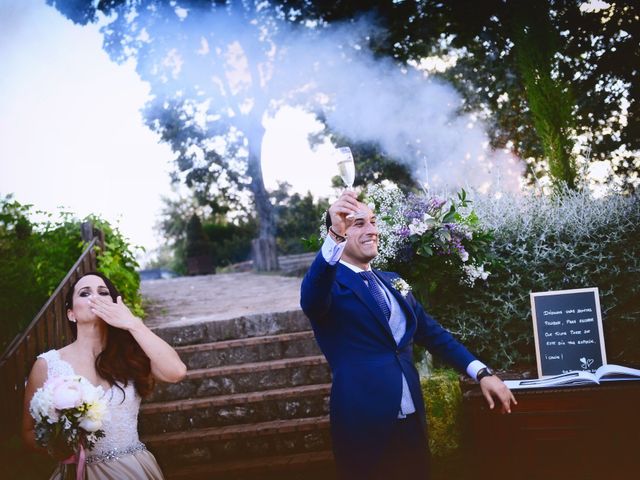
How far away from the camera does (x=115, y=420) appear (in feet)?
8.02

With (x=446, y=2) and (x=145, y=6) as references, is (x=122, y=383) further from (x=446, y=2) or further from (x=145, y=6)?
(x=145, y=6)

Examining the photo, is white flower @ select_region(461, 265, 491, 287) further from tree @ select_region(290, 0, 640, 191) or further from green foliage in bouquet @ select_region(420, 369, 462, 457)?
tree @ select_region(290, 0, 640, 191)

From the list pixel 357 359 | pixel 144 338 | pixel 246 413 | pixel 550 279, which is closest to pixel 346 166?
pixel 357 359

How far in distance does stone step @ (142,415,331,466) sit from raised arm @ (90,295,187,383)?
2020mm

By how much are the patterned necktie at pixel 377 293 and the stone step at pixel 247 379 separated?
2.53 m

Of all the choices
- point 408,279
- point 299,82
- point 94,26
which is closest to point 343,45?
point 299,82

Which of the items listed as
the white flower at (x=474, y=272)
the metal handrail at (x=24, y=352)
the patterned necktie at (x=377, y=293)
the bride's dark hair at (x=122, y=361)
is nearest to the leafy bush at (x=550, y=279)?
the white flower at (x=474, y=272)

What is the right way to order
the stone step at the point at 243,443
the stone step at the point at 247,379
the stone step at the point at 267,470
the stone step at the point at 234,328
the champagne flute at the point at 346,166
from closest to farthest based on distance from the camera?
the champagne flute at the point at 346,166 → the stone step at the point at 267,470 → the stone step at the point at 243,443 → the stone step at the point at 247,379 → the stone step at the point at 234,328

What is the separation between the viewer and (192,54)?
16828 millimetres

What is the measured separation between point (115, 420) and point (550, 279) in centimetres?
327

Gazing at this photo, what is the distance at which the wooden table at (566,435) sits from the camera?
267cm

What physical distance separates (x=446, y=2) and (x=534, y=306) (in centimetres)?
1119

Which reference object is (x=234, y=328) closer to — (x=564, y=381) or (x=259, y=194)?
(x=564, y=381)

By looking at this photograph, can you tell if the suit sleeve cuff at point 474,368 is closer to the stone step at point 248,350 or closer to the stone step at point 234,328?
the stone step at point 248,350
